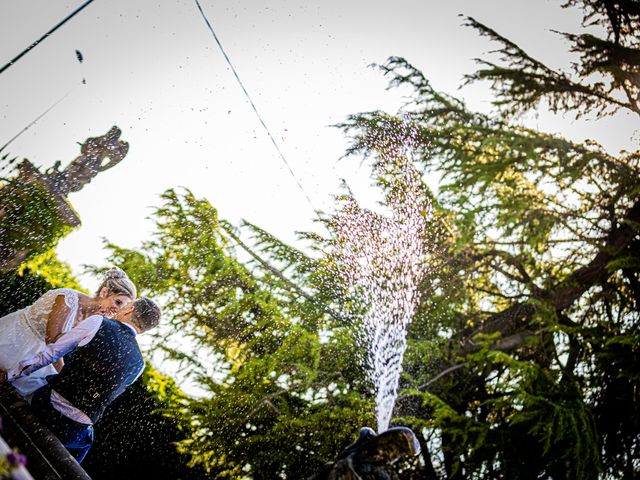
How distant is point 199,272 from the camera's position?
6.06 metres

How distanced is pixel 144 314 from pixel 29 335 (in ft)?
2.81

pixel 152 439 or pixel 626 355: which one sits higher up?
pixel 626 355

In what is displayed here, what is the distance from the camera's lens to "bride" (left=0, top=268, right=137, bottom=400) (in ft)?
9.34

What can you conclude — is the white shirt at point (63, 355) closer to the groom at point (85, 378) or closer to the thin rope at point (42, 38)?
the groom at point (85, 378)

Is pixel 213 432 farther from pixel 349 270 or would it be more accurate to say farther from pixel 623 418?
pixel 623 418

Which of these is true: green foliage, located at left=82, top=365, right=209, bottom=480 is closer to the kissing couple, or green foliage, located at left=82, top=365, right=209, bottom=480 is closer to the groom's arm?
the kissing couple

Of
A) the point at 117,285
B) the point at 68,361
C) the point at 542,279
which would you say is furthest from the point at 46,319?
the point at 542,279

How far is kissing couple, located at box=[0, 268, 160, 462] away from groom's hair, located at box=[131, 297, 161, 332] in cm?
17

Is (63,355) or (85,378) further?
(85,378)

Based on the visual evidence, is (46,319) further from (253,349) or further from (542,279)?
(542,279)

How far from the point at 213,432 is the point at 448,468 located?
11.7ft

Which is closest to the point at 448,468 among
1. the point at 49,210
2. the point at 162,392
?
the point at 162,392

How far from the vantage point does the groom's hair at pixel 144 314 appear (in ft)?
11.3

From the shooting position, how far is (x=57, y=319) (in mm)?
3082
